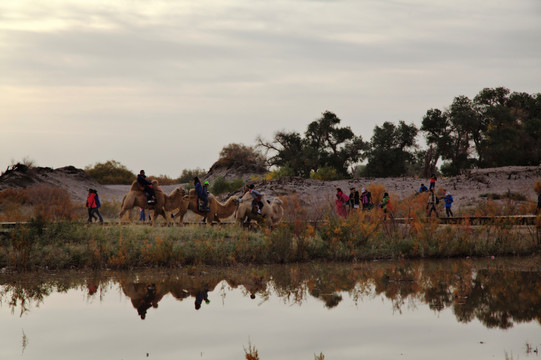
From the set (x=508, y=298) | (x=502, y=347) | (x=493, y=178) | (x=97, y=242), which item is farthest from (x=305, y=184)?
(x=502, y=347)

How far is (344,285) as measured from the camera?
15.2 metres

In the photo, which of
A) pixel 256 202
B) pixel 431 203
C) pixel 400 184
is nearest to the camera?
pixel 256 202

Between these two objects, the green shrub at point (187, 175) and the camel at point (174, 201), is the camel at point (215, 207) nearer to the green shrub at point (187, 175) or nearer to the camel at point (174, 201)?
the camel at point (174, 201)

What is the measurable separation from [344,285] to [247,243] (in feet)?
13.9

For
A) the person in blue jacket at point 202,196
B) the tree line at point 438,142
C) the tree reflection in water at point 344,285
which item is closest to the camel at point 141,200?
the person in blue jacket at point 202,196

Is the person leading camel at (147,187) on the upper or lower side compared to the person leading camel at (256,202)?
upper

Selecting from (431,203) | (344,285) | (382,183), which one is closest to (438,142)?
(382,183)

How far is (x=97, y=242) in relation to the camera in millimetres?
18672

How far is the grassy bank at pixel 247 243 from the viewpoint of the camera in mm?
17641

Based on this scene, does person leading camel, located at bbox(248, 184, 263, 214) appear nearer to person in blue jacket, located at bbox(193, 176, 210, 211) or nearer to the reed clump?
the reed clump

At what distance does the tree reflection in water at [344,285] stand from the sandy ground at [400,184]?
747 inches

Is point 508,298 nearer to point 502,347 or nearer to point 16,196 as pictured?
point 502,347

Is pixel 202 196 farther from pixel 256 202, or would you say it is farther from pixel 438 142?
pixel 438 142

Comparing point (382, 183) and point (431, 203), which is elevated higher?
point (382, 183)
